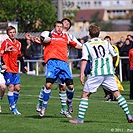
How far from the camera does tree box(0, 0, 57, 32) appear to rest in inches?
1951

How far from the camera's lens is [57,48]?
15.1 m

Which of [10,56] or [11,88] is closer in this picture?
[11,88]

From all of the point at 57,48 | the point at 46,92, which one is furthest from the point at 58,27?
the point at 46,92

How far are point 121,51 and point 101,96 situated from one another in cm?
617

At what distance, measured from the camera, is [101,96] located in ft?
77.0

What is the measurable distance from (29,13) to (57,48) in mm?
34996

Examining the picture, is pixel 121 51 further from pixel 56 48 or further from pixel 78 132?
pixel 78 132

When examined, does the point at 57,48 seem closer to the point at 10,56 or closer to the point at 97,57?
the point at 97,57

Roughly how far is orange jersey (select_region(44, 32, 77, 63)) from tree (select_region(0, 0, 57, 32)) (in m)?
34.2

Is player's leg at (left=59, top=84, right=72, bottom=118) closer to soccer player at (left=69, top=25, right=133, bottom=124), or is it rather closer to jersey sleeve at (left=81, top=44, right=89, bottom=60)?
soccer player at (left=69, top=25, right=133, bottom=124)

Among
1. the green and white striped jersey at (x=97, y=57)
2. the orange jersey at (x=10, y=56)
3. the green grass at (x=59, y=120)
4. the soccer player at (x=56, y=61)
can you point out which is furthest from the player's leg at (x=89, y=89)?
→ the orange jersey at (x=10, y=56)

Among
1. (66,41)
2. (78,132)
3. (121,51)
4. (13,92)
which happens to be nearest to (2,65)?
(13,92)

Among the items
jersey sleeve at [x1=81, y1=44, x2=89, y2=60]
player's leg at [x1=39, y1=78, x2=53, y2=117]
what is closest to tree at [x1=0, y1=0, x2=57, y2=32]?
player's leg at [x1=39, y1=78, x2=53, y2=117]

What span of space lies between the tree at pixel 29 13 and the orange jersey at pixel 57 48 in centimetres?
3425
